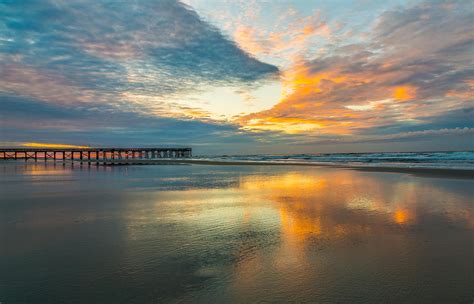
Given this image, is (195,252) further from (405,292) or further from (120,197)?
(120,197)

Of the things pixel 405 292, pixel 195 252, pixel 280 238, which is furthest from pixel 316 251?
pixel 195 252

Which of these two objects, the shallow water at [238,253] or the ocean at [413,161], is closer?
the shallow water at [238,253]

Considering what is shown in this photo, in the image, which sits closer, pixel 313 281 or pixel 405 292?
pixel 405 292

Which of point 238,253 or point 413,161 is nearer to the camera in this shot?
point 238,253

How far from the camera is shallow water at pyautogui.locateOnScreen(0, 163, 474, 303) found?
137 inches

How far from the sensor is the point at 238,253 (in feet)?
15.8

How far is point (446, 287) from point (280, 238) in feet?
8.95

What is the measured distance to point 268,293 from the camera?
3.43m

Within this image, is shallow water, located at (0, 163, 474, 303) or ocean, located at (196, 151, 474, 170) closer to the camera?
shallow water, located at (0, 163, 474, 303)

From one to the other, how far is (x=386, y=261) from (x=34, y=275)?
517cm

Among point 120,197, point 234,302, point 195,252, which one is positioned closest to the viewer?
point 234,302

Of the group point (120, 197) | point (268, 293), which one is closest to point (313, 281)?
point (268, 293)

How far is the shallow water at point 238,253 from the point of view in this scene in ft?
11.4

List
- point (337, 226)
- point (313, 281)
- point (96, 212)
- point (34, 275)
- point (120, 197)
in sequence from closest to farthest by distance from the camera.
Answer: point (313, 281)
point (34, 275)
point (337, 226)
point (96, 212)
point (120, 197)
